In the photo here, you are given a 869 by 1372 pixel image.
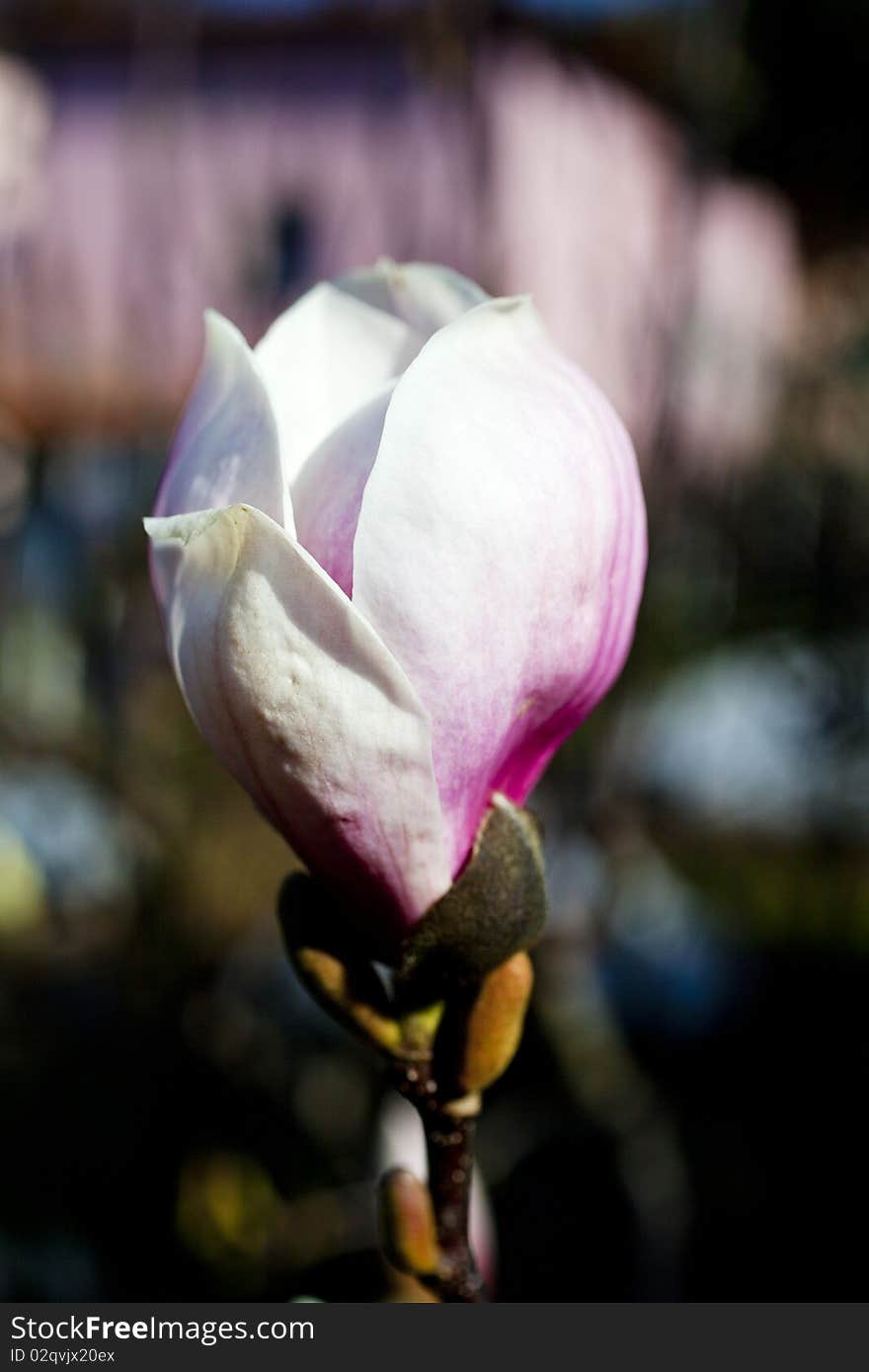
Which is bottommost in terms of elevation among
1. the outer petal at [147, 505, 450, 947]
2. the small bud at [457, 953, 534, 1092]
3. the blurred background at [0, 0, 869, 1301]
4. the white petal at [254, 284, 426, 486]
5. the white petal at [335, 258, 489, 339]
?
the blurred background at [0, 0, 869, 1301]

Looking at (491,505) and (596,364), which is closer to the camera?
(491,505)

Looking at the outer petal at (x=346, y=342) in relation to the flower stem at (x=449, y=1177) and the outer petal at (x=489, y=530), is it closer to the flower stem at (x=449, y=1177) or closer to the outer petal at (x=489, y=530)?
the outer petal at (x=489, y=530)

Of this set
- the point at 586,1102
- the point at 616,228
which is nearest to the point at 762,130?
the point at 616,228

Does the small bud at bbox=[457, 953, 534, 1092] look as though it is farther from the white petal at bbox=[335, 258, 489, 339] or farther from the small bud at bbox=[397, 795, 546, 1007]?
the white petal at bbox=[335, 258, 489, 339]

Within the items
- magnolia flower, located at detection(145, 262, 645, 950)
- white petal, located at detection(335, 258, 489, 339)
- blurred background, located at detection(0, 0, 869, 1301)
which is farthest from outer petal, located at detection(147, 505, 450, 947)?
blurred background, located at detection(0, 0, 869, 1301)

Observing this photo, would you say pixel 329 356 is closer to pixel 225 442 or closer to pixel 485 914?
pixel 225 442

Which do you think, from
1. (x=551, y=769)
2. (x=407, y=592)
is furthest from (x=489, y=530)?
(x=551, y=769)

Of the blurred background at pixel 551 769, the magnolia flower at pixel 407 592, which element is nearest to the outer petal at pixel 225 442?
the magnolia flower at pixel 407 592
